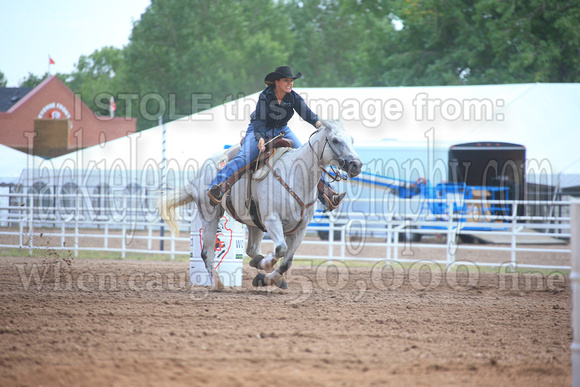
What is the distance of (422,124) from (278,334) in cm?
1395

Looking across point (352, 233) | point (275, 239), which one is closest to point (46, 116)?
point (352, 233)

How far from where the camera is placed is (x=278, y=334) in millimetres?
4461

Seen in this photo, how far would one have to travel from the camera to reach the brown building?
31594 millimetres

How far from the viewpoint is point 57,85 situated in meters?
34.7

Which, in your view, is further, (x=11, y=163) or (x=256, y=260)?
(x=11, y=163)

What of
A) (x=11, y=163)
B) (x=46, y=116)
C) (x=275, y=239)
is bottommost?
(x=275, y=239)

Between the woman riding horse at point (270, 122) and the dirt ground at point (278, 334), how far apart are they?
4.13 ft

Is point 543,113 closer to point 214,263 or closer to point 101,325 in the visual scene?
point 214,263

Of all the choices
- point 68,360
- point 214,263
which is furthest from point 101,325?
point 214,263

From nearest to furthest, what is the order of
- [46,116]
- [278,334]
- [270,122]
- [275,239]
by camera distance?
[278,334] < [275,239] < [270,122] < [46,116]

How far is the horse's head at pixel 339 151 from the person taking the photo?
5.70 meters

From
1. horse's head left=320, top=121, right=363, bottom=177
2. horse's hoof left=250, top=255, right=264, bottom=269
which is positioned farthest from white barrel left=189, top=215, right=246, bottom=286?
horse's head left=320, top=121, right=363, bottom=177

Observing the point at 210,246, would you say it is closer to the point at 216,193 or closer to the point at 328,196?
the point at 216,193

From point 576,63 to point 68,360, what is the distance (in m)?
24.7
